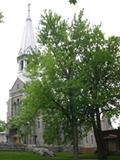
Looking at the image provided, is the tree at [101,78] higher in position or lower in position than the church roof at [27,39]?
lower

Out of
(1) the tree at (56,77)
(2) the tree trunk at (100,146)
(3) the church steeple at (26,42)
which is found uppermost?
(3) the church steeple at (26,42)

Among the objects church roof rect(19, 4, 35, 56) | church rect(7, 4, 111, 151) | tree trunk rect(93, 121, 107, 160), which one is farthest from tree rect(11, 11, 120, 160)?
church roof rect(19, 4, 35, 56)

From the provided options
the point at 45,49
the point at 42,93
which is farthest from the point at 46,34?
the point at 42,93

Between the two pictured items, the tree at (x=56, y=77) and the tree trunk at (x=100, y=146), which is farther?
the tree trunk at (x=100, y=146)

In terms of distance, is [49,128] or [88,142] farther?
[88,142]

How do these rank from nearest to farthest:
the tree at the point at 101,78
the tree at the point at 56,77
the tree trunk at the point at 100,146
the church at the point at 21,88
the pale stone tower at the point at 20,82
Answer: the tree at the point at 56,77, the tree at the point at 101,78, the tree trunk at the point at 100,146, the church at the point at 21,88, the pale stone tower at the point at 20,82

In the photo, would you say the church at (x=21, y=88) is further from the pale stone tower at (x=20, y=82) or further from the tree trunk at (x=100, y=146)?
the tree trunk at (x=100, y=146)

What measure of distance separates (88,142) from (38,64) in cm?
4832

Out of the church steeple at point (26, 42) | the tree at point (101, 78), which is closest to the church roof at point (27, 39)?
the church steeple at point (26, 42)

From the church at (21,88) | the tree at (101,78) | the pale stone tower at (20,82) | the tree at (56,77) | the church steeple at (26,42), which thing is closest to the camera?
the tree at (56,77)

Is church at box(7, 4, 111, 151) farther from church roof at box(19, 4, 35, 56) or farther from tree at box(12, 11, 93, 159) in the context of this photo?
tree at box(12, 11, 93, 159)

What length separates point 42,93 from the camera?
125ft

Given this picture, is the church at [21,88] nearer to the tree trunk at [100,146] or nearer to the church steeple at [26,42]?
the church steeple at [26,42]

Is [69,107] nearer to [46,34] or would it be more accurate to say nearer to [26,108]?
[26,108]
